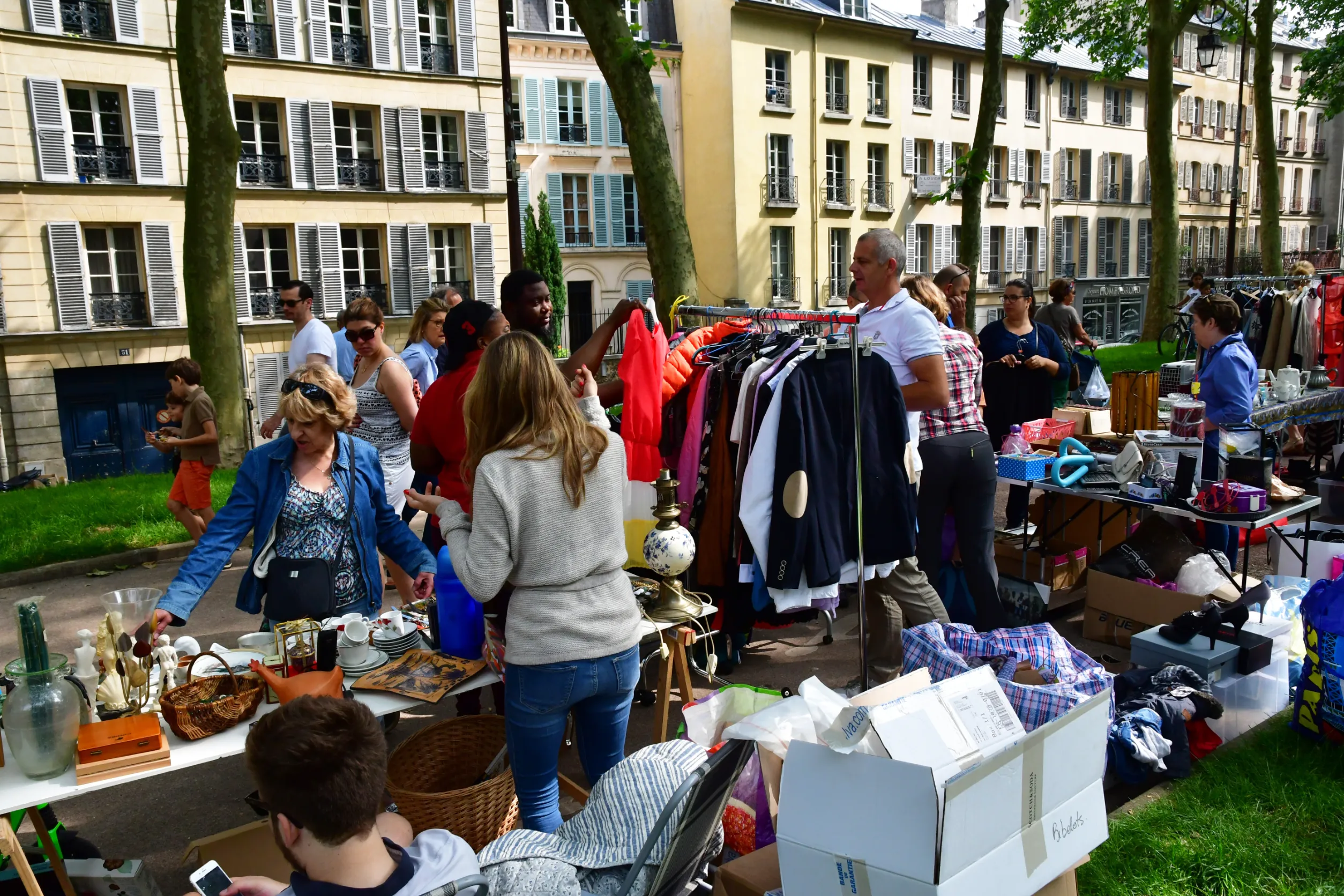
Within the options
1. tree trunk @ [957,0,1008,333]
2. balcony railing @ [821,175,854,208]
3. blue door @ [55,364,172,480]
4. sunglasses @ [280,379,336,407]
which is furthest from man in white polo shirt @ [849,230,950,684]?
balcony railing @ [821,175,854,208]

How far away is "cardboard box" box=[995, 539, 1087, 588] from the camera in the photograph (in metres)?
5.64

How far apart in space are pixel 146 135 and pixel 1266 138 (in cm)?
2370

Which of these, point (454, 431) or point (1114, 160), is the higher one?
point (1114, 160)

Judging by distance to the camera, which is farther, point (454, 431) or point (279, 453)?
point (454, 431)

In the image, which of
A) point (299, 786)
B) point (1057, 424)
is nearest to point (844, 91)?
point (1057, 424)

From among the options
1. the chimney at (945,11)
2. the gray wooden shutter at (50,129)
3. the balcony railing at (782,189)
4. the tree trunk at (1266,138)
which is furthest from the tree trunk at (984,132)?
the chimney at (945,11)

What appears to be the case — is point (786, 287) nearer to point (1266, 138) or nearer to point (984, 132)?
point (1266, 138)

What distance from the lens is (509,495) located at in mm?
2510

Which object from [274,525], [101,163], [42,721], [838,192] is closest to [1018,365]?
[274,525]

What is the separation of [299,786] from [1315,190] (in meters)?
54.9

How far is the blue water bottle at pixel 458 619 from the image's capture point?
314cm

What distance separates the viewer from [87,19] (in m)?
19.5

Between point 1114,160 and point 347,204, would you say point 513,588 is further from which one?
point 1114,160

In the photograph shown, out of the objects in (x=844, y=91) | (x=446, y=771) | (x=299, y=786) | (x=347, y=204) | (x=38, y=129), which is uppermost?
(x=844, y=91)
